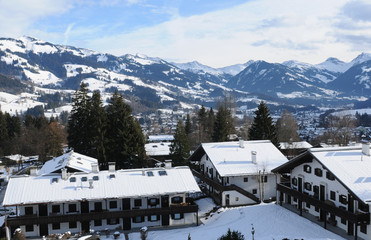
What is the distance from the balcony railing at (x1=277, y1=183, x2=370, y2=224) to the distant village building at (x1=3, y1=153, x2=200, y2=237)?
11004 mm

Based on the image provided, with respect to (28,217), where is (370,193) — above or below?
above

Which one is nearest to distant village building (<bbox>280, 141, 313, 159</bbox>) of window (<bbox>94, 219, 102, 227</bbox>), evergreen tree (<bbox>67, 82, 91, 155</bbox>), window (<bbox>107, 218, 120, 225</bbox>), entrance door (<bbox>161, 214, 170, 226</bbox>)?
evergreen tree (<bbox>67, 82, 91, 155</bbox>)

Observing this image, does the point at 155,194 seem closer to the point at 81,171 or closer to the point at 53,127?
the point at 81,171

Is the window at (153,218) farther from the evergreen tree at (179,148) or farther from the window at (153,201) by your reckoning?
the evergreen tree at (179,148)

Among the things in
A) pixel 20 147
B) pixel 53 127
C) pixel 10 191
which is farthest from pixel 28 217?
pixel 20 147

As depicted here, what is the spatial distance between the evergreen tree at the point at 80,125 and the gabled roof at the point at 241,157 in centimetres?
2168

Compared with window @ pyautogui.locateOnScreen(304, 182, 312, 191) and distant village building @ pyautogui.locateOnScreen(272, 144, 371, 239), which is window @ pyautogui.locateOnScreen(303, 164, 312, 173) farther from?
window @ pyautogui.locateOnScreen(304, 182, 312, 191)

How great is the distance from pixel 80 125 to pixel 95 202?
27.5m

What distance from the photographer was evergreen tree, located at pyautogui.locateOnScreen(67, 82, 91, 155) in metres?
64.9

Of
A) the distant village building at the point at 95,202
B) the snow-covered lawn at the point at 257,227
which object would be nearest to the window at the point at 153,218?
the distant village building at the point at 95,202

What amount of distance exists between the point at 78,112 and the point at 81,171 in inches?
834

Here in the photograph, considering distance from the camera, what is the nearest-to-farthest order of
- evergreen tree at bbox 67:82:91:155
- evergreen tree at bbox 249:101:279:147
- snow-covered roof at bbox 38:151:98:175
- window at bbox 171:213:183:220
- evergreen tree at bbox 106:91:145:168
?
window at bbox 171:213:183:220 < snow-covered roof at bbox 38:151:98:175 < evergreen tree at bbox 106:91:145:168 < evergreen tree at bbox 67:82:91:155 < evergreen tree at bbox 249:101:279:147

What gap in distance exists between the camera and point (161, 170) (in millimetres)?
46250

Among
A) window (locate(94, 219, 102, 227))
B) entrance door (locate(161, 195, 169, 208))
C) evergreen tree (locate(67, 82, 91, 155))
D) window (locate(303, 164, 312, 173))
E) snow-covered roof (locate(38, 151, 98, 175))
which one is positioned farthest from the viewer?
evergreen tree (locate(67, 82, 91, 155))
